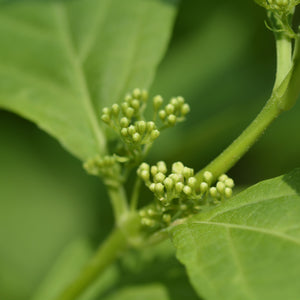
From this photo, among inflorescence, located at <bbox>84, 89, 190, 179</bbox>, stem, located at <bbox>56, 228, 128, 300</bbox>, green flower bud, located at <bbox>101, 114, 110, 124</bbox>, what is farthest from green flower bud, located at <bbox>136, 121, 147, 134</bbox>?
stem, located at <bbox>56, 228, 128, 300</bbox>

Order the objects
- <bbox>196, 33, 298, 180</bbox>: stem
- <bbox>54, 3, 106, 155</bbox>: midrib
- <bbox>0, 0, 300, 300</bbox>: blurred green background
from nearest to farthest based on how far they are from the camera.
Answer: <bbox>196, 33, 298, 180</bbox>: stem < <bbox>54, 3, 106, 155</bbox>: midrib < <bbox>0, 0, 300, 300</bbox>: blurred green background

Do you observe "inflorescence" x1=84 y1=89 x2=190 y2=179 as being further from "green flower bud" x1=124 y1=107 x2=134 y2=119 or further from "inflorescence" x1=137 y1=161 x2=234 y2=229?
"inflorescence" x1=137 y1=161 x2=234 y2=229

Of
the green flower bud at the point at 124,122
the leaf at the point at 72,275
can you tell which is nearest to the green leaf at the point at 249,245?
the green flower bud at the point at 124,122

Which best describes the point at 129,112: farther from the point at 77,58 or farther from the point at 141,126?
the point at 77,58

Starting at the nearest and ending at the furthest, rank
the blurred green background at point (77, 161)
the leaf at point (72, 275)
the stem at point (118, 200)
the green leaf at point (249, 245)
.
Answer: the green leaf at point (249, 245) < the stem at point (118, 200) < the leaf at point (72, 275) < the blurred green background at point (77, 161)

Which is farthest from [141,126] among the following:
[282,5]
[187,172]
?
[282,5]

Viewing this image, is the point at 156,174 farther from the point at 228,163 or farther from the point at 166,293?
the point at 166,293

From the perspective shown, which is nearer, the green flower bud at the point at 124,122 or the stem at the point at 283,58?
the stem at the point at 283,58

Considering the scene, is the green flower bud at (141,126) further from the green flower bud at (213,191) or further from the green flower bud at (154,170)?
the green flower bud at (213,191)
